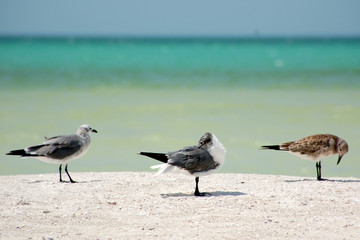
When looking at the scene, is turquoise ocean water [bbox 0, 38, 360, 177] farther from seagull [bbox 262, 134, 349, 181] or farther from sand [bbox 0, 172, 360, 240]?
sand [bbox 0, 172, 360, 240]

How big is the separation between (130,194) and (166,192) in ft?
1.52

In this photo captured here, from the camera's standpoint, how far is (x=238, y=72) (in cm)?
3103

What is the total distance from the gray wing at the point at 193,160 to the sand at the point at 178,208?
1.19ft

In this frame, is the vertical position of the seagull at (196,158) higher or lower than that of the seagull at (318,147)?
lower

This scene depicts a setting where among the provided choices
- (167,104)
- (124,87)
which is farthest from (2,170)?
(124,87)

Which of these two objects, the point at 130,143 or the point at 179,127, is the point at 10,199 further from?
the point at 179,127

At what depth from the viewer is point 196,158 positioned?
20.3 feet

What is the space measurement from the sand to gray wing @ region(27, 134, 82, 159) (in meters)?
0.41

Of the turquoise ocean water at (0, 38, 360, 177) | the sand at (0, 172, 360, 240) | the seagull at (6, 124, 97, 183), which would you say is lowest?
the sand at (0, 172, 360, 240)

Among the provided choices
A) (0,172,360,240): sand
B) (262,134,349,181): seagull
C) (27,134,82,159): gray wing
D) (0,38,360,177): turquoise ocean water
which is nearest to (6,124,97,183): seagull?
(27,134,82,159): gray wing

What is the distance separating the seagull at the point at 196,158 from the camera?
614 centimetres

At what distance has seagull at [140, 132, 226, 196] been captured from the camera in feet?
20.2

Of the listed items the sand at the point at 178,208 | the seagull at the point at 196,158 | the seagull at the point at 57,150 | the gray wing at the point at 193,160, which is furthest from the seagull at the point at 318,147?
the seagull at the point at 57,150

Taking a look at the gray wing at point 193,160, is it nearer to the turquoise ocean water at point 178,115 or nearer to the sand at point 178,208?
the sand at point 178,208
